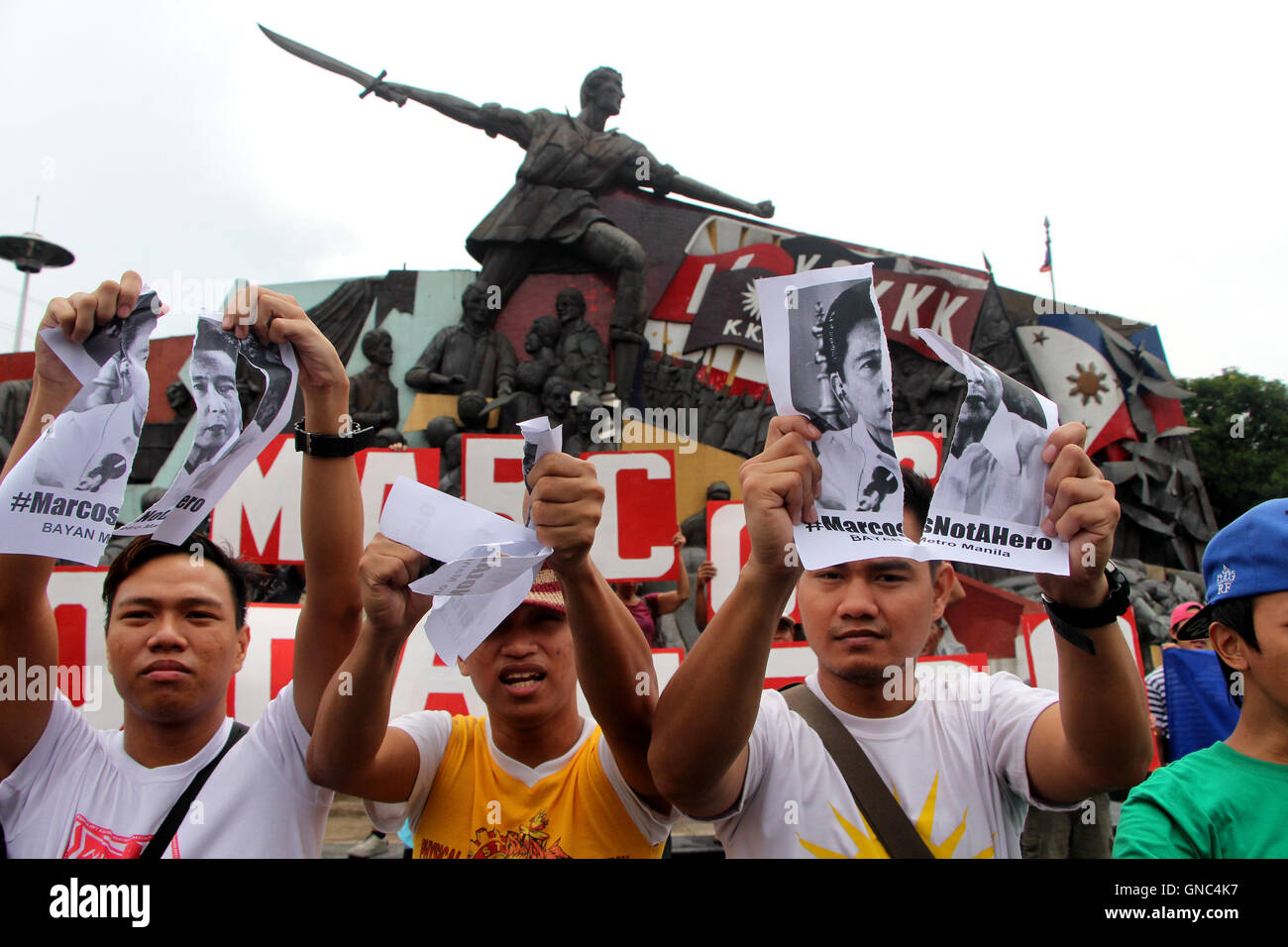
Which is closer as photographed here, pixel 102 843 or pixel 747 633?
pixel 747 633

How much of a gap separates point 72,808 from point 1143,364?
582 inches

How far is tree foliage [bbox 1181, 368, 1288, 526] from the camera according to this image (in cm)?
2741

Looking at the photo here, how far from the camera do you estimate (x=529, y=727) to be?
78.4 inches

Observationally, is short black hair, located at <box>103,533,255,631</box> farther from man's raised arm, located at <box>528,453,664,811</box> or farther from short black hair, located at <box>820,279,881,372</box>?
short black hair, located at <box>820,279,881,372</box>

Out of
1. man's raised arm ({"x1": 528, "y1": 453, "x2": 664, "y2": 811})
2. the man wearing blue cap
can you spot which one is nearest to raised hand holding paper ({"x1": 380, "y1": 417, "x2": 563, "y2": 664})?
man's raised arm ({"x1": 528, "y1": 453, "x2": 664, "y2": 811})

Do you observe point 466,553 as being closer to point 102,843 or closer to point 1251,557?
point 102,843

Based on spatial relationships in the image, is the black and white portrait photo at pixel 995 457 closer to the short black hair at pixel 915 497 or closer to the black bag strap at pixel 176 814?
the short black hair at pixel 915 497

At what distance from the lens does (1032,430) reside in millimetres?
1526

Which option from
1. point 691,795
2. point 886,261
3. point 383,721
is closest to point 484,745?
point 383,721

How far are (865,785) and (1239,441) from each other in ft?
112

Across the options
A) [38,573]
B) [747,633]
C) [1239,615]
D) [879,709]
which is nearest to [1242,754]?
[1239,615]

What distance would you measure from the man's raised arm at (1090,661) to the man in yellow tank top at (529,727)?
2.54ft

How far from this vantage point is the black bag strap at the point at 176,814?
177 cm

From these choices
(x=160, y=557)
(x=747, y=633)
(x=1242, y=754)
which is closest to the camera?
(x=747, y=633)
